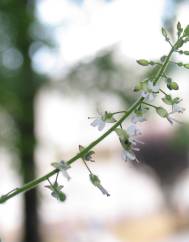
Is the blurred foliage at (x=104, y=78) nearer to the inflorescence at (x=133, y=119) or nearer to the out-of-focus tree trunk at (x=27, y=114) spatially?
the out-of-focus tree trunk at (x=27, y=114)

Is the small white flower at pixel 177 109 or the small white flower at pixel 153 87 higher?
the small white flower at pixel 153 87

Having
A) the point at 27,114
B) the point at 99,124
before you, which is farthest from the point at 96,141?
the point at 27,114

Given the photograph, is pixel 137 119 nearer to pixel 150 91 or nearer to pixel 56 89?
pixel 150 91

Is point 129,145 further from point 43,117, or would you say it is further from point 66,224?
point 66,224

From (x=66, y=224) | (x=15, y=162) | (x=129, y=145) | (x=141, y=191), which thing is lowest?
(x=129, y=145)

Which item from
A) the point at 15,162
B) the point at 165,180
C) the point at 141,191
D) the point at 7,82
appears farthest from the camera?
the point at 141,191

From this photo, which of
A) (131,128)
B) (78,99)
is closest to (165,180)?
(78,99)

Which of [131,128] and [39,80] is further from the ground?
[39,80]

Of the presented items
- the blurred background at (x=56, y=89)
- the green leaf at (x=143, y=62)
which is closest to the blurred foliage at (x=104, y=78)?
the blurred background at (x=56, y=89)
